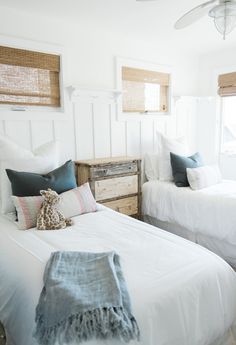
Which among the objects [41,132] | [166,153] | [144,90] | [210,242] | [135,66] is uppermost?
[135,66]

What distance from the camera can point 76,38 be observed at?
2.81m

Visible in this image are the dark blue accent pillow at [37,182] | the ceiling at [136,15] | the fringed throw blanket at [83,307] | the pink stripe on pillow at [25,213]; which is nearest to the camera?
the fringed throw blanket at [83,307]

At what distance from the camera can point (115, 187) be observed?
2.87 meters

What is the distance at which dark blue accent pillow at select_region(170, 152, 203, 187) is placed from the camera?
3.07 metres

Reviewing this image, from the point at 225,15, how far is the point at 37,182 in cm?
175

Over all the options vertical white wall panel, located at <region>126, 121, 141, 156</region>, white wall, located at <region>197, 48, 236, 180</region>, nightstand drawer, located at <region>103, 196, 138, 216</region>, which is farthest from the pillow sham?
white wall, located at <region>197, 48, 236, 180</region>

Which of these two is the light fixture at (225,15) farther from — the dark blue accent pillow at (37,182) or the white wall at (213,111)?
the white wall at (213,111)

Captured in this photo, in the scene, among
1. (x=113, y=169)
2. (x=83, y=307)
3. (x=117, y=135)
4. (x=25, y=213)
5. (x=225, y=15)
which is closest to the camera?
(x=83, y=307)

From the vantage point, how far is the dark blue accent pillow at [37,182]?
2094 millimetres

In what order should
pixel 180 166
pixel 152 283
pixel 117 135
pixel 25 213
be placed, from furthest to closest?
pixel 117 135, pixel 180 166, pixel 25 213, pixel 152 283

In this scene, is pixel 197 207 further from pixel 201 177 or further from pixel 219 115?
pixel 219 115

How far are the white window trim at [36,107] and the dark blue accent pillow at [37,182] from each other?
645 mm

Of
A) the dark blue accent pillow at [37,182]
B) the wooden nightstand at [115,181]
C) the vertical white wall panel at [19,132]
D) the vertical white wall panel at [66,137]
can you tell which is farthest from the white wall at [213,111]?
the vertical white wall panel at [19,132]

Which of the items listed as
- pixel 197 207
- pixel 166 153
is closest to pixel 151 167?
pixel 166 153
